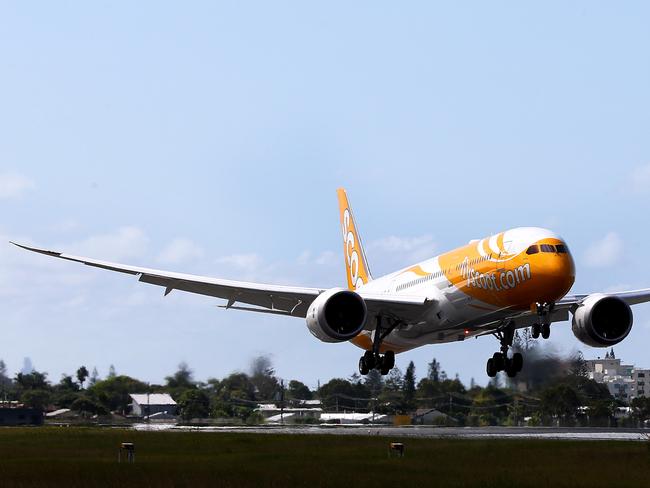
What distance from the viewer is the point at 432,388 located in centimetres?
7988

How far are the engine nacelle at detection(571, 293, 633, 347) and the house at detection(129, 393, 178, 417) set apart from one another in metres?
40.1

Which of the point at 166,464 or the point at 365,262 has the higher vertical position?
the point at 365,262

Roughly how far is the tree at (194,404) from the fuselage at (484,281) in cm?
3015

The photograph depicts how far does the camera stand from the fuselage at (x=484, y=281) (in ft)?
118

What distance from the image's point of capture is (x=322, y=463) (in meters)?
31.1

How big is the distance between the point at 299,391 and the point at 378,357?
45046 millimetres

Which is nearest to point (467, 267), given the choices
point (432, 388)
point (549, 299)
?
point (549, 299)

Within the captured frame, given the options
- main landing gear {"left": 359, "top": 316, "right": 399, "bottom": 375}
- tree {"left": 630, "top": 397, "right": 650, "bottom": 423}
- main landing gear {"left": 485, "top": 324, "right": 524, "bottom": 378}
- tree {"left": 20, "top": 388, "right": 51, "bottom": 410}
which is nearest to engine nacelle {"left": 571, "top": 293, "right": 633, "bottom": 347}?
main landing gear {"left": 485, "top": 324, "right": 524, "bottom": 378}

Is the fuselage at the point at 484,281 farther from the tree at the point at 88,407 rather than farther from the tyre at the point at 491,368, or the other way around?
the tree at the point at 88,407

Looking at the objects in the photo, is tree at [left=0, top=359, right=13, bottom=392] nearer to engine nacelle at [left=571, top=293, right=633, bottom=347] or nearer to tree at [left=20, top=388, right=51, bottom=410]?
tree at [left=20, top=388, right=51, bottom=410]

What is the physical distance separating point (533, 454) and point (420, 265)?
12.5 meters

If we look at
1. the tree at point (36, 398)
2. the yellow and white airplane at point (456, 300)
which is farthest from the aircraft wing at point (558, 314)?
the tree at point (36, 398)

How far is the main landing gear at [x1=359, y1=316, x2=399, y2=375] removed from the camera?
4494 centimetres

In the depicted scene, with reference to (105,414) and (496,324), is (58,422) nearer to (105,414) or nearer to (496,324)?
(105,414)
